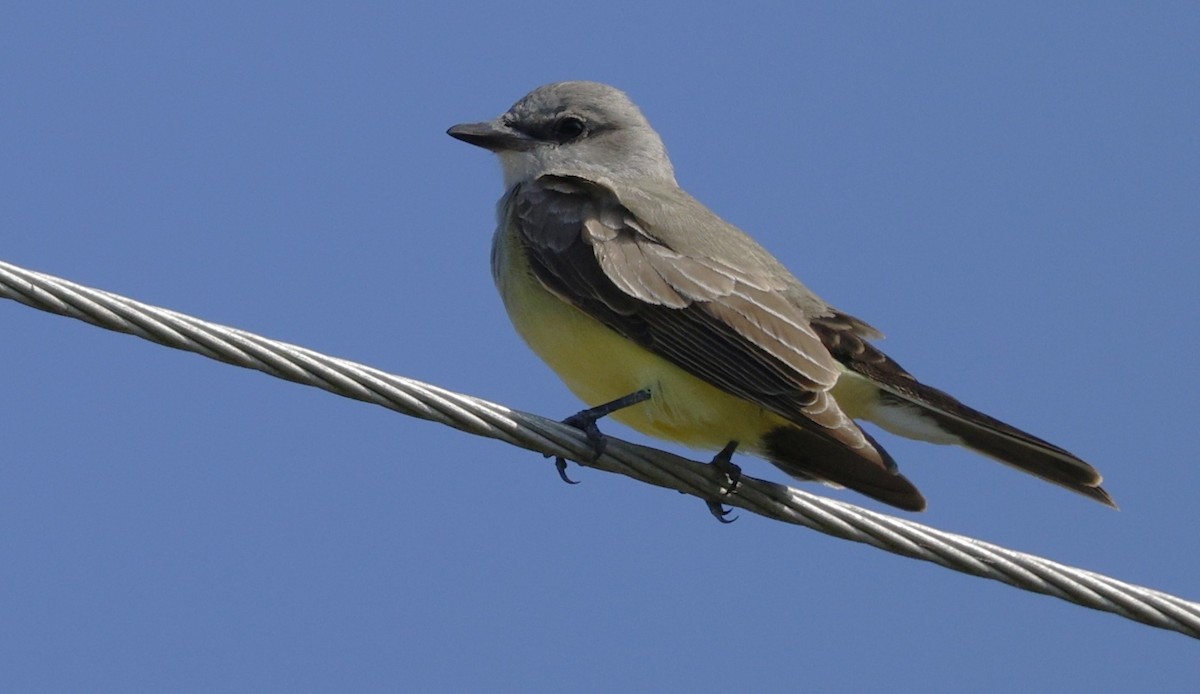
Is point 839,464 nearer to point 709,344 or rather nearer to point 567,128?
point 709,344

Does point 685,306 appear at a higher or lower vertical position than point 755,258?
lower

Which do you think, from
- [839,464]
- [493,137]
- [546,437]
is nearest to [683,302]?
[839,464]

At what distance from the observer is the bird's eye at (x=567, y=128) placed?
27.3 feet

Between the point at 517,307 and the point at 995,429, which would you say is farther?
the point at 517,307

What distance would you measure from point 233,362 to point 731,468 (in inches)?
98.7

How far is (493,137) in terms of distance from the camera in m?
8.16

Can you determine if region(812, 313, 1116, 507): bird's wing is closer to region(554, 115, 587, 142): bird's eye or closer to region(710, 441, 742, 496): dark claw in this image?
region(710, 441, 742, 496): dark claw

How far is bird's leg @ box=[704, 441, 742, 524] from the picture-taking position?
6.23 m

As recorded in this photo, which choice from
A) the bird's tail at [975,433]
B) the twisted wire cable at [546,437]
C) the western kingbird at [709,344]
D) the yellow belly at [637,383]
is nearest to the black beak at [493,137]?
the western kingbird at [709,344]

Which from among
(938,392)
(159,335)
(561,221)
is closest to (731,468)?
(938,392)

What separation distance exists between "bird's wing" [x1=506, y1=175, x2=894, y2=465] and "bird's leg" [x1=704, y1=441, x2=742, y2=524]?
353 millimetres

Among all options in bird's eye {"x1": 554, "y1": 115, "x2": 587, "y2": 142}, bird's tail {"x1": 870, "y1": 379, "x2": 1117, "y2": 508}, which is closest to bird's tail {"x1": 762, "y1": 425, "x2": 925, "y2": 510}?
bird's tail {"x1": 870, "y1": 379, "x2": 1117, "y2": 508}

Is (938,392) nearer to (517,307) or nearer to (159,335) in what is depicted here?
(517,307)

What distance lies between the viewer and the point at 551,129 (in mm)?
8305
